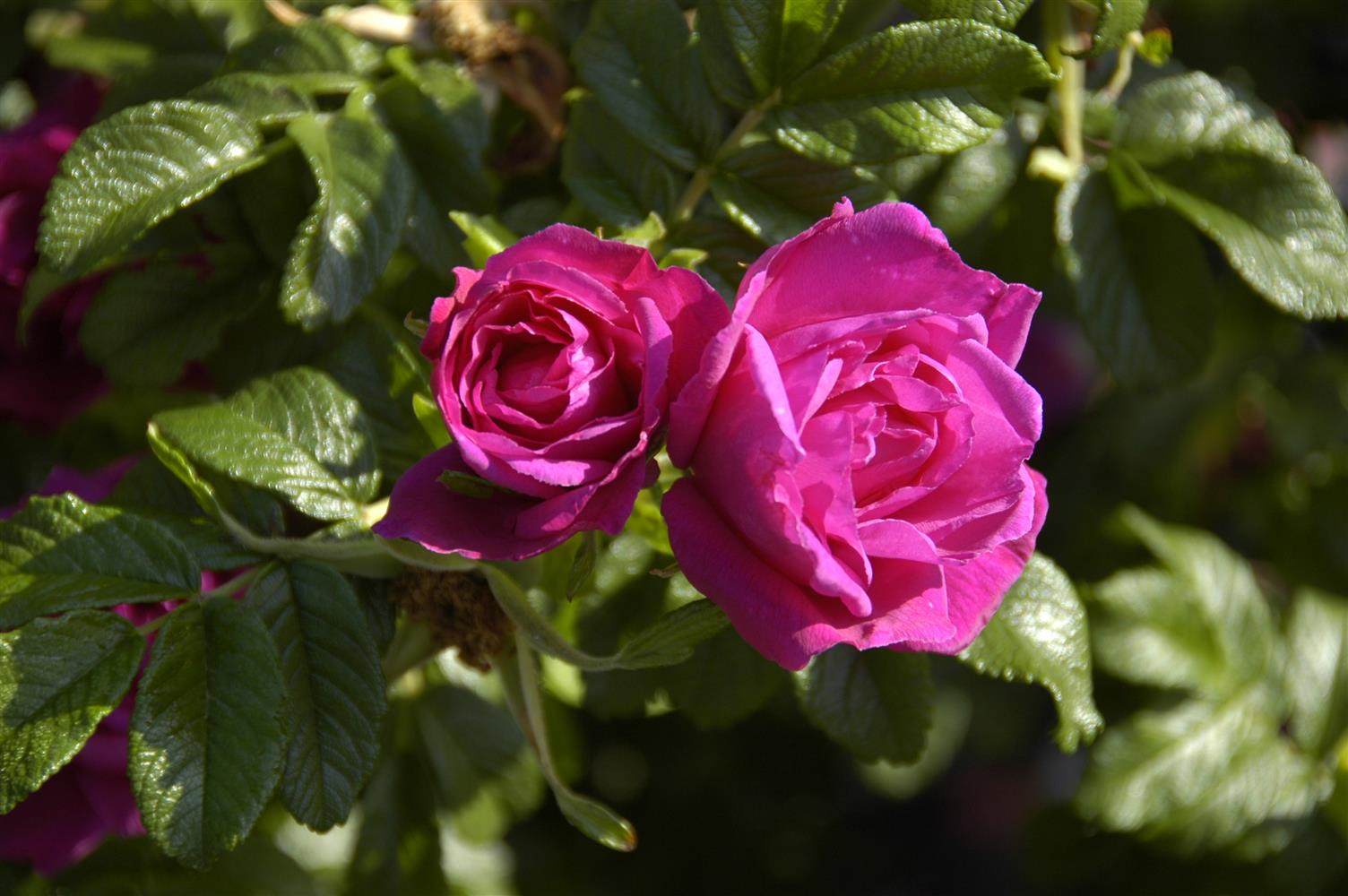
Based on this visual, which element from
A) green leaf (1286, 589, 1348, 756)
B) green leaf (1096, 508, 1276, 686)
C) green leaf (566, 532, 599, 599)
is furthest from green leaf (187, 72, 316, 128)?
green leaf (1286, 589, 1348, 756)

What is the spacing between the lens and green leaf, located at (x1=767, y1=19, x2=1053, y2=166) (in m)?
0.75

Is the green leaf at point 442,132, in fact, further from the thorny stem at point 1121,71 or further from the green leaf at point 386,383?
the thorny stem at point 1121,71

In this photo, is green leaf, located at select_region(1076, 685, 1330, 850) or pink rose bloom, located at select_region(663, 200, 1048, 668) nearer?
pink rose bloom, located at select_region(663, 200, 1048, 668)

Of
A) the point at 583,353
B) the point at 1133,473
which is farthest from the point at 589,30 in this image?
the point at 1133,473

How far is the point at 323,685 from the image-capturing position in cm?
74

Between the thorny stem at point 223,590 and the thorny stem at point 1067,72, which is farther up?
the thorny stem at point 1067,72

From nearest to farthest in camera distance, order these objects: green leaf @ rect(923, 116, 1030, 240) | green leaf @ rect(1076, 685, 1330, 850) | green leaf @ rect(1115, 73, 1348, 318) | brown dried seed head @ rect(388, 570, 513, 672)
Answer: brown dried seed head @ rect(388, 570, 513, 672)
green leaf @ rect(1115, 73, 1348, 318)
green leaf @ rect(923, 116, 1030, 240)
green leaf @ rect(1076, 685, 1330, 850)

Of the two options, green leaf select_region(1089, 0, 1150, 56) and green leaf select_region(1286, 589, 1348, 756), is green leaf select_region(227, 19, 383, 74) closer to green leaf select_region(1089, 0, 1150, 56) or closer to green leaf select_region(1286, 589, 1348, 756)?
green leaf select_region(1089, 0, 1150, 56)

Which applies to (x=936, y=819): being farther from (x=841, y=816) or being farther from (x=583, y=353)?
(x=583, y=353)

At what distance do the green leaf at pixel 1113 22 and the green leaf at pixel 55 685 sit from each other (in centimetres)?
72

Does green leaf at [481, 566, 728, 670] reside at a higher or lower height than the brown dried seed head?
higher

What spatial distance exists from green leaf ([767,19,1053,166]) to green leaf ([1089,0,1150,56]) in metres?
0.09

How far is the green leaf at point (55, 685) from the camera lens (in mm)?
673

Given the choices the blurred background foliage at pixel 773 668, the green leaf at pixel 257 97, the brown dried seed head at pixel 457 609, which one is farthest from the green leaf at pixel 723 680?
the green leaf at pixel 257 97
